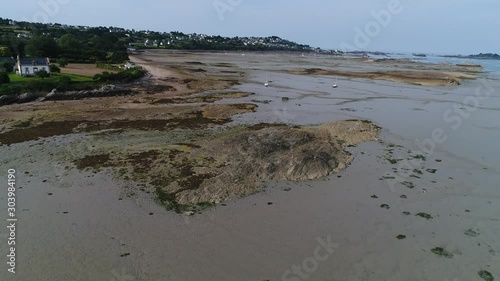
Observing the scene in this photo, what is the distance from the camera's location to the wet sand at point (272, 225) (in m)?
10.0

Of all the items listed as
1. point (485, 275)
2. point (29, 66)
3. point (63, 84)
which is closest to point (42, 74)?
point (29, 66)

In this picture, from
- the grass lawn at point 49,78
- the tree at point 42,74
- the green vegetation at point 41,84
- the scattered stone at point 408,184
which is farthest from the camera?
the tree at point 42,74

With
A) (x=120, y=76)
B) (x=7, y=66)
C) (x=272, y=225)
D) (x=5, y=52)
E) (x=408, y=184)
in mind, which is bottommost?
(x=272, y=225)

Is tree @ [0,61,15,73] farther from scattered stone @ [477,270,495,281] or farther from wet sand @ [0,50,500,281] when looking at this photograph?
scattered stone @ [477,270,495,281]

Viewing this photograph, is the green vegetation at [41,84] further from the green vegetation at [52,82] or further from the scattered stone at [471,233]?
the scattered stone at [471,233]

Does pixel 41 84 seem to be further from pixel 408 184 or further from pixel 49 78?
pixel 408 184

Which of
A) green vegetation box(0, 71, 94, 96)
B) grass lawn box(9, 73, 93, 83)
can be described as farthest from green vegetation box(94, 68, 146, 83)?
green vegetation box(0, 71, 94, 96)

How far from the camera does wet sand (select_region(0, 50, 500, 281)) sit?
10023 millimetres

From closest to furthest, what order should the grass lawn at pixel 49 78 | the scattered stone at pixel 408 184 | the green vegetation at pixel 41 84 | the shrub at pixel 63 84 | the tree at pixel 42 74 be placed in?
the scattered stone at pixel 408 184, the green vegetation at pixel 41 84, the shrub at pixel 63 84, the grass lawn at pixel 49 78, the tree at pixel 42 74

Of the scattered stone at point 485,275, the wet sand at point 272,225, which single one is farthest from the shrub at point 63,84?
the scattered stone at point 485,275

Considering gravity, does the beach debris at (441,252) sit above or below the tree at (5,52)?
below

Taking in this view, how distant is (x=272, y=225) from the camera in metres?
12.3

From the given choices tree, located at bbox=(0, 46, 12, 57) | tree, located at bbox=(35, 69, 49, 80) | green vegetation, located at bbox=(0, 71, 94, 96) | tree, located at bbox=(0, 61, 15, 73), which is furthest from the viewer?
tree, located at bbox=(0, 46, 12, 57)

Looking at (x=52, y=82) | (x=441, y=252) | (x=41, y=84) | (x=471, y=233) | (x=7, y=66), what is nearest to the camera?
(x=441, y=252)
